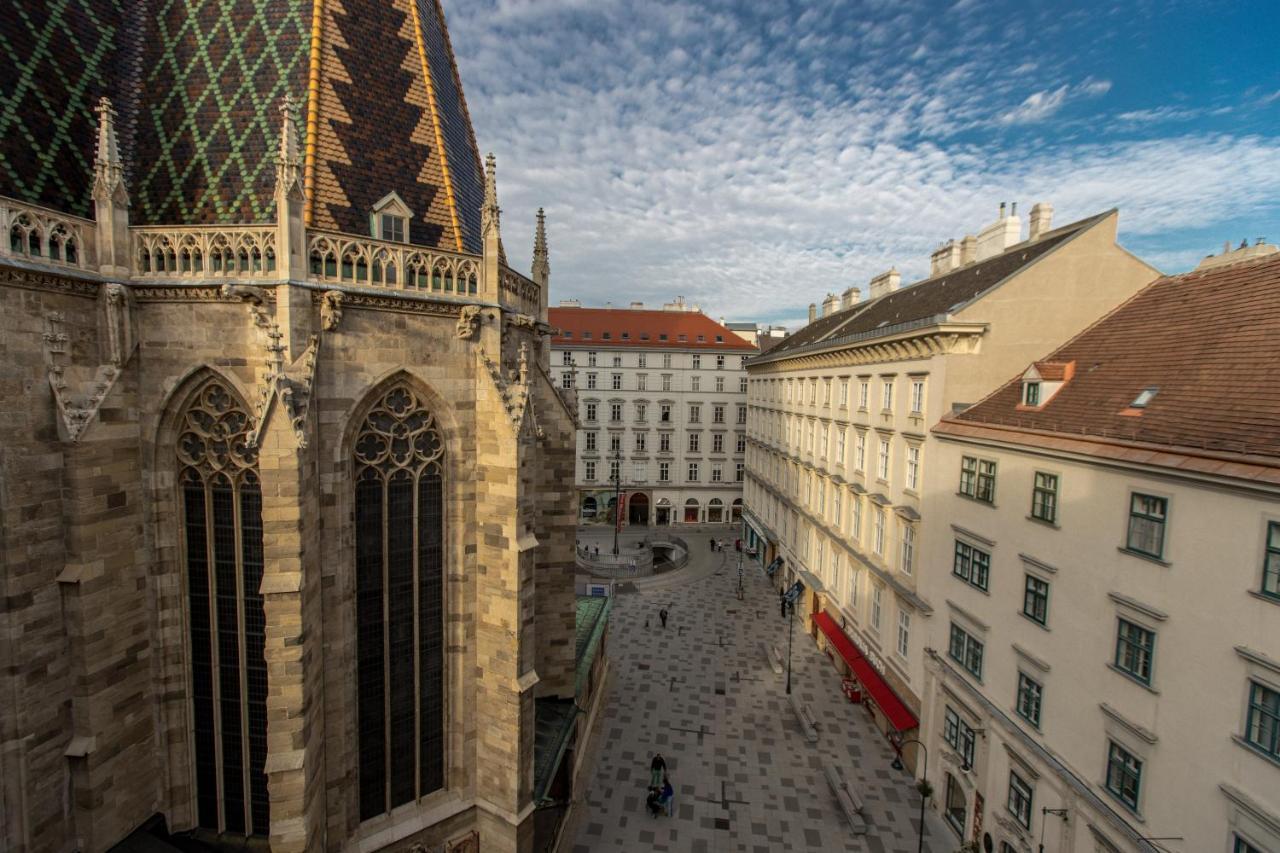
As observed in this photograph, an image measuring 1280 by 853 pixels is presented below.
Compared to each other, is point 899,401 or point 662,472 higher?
point 899,401

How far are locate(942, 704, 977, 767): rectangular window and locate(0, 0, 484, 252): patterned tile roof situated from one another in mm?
21026

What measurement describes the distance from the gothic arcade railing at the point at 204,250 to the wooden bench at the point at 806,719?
80.8 feet

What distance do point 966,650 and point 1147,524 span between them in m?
7.82

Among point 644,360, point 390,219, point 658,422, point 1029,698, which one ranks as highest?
point 390,219

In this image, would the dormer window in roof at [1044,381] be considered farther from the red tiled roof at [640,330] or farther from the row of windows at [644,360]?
the red tiled roof at [640,330]

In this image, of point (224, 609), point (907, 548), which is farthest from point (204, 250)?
point (907, 548)

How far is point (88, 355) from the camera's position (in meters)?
10.7

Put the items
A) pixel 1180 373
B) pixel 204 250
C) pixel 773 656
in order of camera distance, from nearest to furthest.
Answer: pixel 204 250 < pixel 1180 373 < pixel 773 656

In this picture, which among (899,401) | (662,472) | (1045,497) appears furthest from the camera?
(662,472)

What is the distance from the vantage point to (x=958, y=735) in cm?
1908

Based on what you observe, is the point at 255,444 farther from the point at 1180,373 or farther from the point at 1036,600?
the point at 1180,373

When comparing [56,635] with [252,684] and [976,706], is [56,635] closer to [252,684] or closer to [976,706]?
[252,684]

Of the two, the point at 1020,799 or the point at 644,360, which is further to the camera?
the point at 644,360

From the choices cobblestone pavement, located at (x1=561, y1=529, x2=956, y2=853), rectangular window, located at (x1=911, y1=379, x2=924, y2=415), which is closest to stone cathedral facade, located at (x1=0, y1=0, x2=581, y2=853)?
cobblestone pavement, located at (x1=561, y1=529, x2=956, y2=853)
